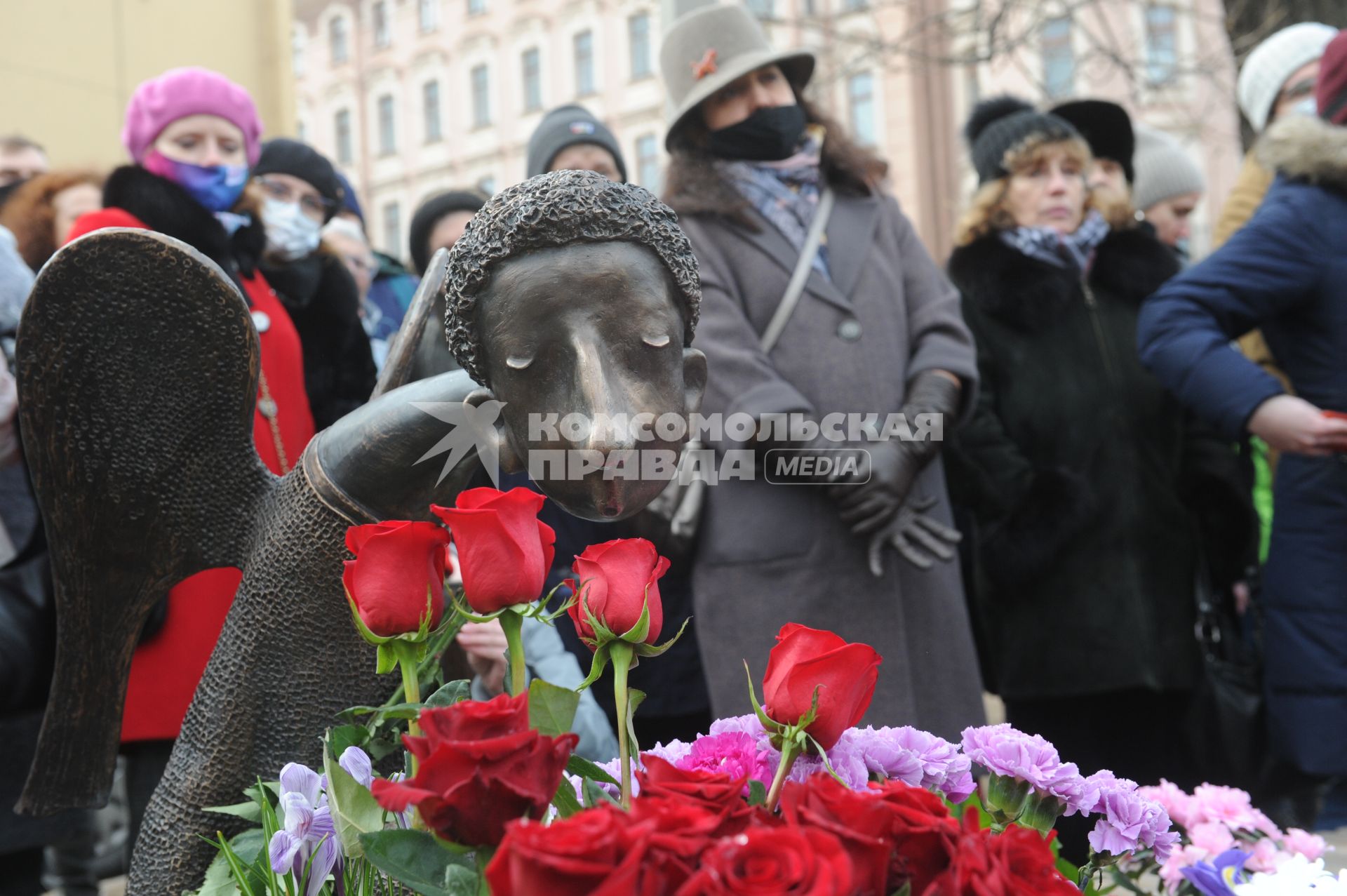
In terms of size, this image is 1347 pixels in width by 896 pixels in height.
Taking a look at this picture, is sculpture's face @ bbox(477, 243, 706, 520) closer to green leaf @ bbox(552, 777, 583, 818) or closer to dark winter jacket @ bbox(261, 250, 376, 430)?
green leaf @ bbox(552, 777, 583, 818)

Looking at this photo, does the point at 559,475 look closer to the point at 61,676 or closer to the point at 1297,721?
the point at 61,676

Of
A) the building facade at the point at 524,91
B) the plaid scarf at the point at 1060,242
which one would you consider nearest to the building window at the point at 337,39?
the building facade at the point at 524,91

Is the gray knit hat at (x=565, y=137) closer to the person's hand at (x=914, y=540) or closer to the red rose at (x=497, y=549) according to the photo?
the person's hand at (x=914, y=540)

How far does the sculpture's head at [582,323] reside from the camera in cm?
106

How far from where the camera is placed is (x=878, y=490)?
2.83 meters

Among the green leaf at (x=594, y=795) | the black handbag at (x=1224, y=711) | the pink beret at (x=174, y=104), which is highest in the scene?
the pink beret at (x=174, y=104)

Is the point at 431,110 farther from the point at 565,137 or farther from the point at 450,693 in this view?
the point at 450,693

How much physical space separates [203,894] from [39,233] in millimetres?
2963

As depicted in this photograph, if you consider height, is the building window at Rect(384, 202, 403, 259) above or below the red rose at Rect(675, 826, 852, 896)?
above

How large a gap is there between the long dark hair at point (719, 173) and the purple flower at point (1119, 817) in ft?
6.86

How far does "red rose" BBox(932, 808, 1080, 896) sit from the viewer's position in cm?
76

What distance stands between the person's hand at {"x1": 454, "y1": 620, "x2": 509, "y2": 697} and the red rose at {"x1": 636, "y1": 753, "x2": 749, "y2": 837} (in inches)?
43.6

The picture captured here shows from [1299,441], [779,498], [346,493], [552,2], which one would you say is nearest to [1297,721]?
[1299,441]

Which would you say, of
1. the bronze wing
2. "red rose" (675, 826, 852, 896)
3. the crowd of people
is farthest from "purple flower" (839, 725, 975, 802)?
the crowd of people
